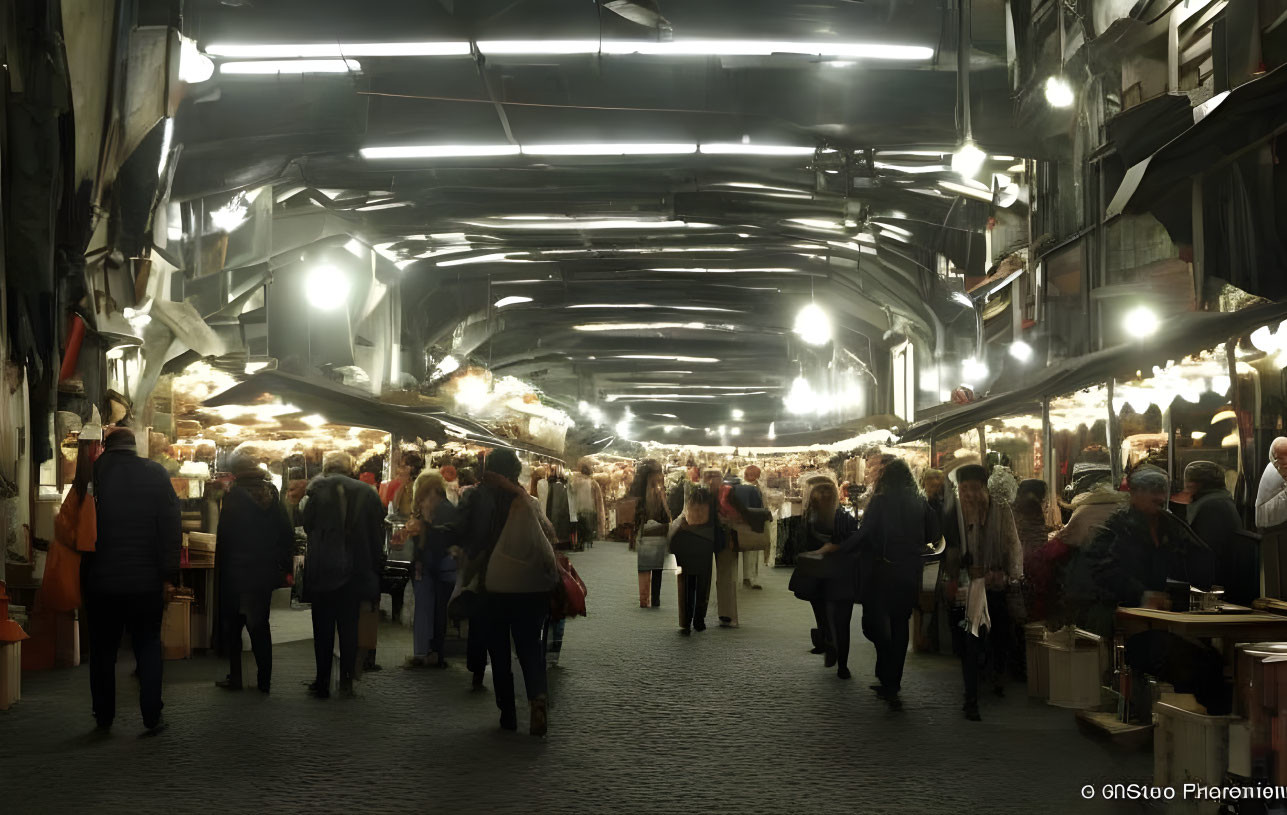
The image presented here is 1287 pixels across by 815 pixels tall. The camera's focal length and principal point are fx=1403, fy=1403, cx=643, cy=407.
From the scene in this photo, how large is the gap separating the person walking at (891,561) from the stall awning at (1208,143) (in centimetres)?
230

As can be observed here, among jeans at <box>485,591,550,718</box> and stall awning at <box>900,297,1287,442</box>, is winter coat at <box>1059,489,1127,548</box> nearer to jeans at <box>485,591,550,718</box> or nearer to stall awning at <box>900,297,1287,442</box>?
stall awning at <box>900,297,1287,442</box>

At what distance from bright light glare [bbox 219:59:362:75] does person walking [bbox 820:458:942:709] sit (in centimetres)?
801

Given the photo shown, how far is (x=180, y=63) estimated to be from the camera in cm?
1287

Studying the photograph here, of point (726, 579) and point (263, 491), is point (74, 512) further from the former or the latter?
point (726, 579)

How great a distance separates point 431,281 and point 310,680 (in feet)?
56.8

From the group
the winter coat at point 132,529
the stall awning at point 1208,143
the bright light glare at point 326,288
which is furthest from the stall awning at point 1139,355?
the bright light glare at point 326,288

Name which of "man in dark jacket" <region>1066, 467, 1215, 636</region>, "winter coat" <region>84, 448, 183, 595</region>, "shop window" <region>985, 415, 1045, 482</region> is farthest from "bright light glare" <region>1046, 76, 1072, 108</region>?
"winter coat" <region>84, 448, 183, 595</region>

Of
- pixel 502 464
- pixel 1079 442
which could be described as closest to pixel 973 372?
pixel 1079 442

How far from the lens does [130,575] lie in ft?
25.8

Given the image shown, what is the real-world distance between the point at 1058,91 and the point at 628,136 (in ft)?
15.3

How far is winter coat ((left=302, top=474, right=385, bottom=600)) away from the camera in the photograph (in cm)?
960

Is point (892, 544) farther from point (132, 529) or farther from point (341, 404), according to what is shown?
point (341, 404)

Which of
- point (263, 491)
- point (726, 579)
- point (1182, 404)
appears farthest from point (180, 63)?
point (1182, 404)

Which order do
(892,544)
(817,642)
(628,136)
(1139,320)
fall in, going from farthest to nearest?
(628,136), (1139,320), (817,642), (892,544)
